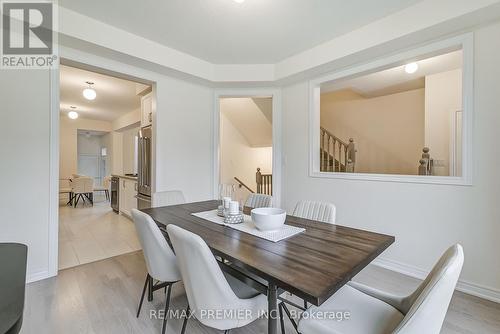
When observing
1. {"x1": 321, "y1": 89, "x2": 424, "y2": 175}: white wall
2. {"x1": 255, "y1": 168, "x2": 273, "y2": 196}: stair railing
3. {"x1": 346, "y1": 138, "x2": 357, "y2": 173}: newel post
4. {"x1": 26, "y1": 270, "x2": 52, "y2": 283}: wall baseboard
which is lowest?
{"x1": 26, "y1": 270, "x2": 52, "y2": 283}: wall baseboard

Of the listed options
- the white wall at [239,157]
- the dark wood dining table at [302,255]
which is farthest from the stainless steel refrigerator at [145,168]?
the white wall at [239,157]

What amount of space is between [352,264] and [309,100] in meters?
2.62

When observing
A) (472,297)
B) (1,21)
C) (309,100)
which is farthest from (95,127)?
(472,297)

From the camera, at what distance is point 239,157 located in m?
6.70

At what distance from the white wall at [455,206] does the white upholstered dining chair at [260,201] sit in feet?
3.42

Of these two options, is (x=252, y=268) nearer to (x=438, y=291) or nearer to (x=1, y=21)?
(x=438, y=291)

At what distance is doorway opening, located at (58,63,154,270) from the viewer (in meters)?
3.31

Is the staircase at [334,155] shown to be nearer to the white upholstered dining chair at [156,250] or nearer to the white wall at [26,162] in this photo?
the white upholstered dining chair at [156,250]

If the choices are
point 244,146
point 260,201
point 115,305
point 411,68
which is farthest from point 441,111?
point 115,305

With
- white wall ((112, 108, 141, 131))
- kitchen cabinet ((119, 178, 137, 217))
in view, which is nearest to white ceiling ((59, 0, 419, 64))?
Result: kitchen cabinet ((119, 178, 137, 217))

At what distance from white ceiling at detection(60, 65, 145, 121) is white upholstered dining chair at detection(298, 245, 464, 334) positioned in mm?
4039

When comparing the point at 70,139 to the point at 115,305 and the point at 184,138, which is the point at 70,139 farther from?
the point at 115,305

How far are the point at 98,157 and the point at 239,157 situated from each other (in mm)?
6370

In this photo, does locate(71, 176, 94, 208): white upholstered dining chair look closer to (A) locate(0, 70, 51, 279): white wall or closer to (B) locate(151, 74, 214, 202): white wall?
(B) locate(151, 74, 214, 202): white wall
